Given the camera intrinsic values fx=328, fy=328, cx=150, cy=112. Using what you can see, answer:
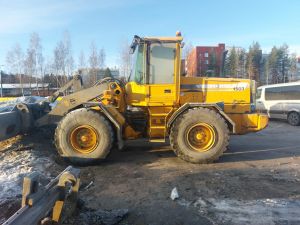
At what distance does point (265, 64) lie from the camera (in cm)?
6034

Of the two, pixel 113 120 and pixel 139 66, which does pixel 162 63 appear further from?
pixel 113 120

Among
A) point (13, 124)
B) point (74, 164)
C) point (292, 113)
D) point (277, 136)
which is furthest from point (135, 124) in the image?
point (292, 113)

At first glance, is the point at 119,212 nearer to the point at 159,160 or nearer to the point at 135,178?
the point at 135,178

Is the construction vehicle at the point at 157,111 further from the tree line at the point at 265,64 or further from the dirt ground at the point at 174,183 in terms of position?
the tree line at the point at 265,64

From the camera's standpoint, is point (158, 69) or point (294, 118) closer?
point (158, 69)

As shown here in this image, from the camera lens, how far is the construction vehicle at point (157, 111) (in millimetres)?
7691

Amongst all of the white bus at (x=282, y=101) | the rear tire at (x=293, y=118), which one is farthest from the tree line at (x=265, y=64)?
the rear tire at (x=293, y=118)

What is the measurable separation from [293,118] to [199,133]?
1031 centimetres

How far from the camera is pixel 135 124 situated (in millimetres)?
8664

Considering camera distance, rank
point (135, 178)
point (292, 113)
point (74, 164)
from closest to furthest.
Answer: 1. point (135, 178)
2. point (74, 164)
3. point (292, 113)

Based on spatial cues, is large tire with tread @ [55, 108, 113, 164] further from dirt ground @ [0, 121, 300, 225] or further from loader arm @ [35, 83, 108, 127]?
loader arm @ [35, 83, 108, 127]

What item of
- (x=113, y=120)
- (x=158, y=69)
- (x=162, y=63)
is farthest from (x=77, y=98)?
(x=162, y=63)

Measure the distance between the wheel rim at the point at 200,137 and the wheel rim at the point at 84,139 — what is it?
7.32 feet

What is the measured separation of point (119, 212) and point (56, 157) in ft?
12.0
